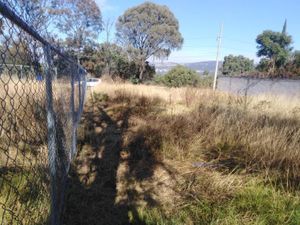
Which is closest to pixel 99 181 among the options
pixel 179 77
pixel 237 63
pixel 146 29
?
pixel 179 77

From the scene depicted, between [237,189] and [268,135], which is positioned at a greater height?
[268,135]

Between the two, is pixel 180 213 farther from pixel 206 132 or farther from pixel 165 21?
pixel 165 21

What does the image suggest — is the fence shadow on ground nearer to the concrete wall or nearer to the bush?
the concrete wall

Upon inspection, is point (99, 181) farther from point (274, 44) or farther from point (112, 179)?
point (274, 44)

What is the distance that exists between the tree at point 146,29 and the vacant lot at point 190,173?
3262cm

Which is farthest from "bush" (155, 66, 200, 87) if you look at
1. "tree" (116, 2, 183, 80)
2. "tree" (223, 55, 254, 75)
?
"tree" (223, 55, 254, 75)

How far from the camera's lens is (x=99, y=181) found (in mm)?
3752

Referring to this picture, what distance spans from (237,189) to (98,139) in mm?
2854

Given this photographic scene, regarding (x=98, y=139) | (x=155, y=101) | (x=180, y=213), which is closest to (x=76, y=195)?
(x=180, y=213)

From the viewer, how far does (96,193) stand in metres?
3.42

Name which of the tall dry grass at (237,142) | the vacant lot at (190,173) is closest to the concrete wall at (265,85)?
the tall dry grass at (237,142)

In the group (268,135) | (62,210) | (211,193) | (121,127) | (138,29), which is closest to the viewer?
(62,210)

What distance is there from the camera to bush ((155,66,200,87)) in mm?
29859

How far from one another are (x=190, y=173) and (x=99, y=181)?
3.75ft
